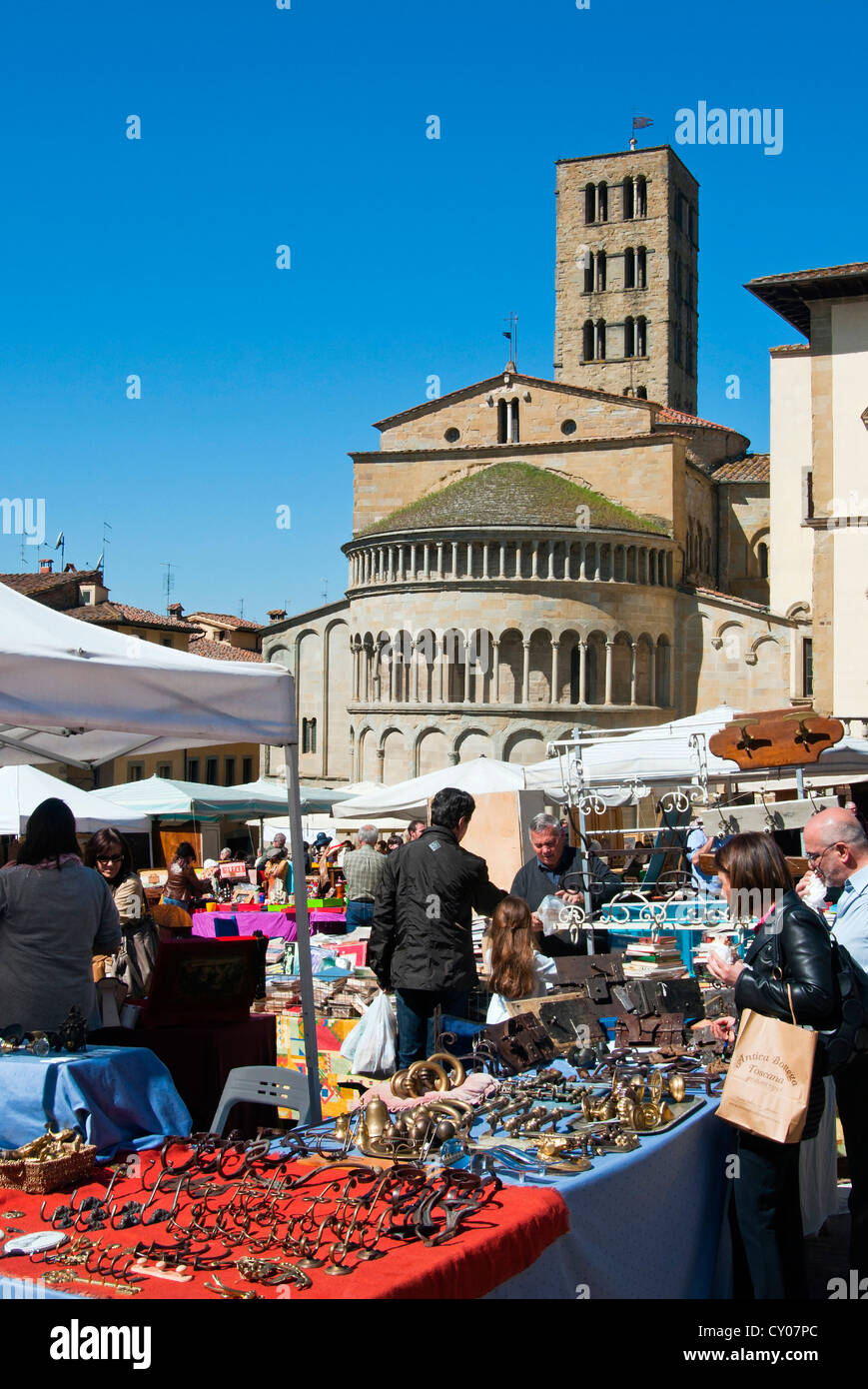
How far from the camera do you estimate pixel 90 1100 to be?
4.41 meters

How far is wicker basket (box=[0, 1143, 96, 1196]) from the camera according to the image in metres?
3.89

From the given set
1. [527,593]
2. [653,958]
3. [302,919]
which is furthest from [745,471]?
[302,919]

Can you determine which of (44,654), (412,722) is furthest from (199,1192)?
(412,722)

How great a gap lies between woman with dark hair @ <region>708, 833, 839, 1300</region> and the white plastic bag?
10.0 feet

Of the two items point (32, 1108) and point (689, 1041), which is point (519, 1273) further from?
point (689, 1041)

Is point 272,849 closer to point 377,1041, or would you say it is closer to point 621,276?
point 377,1041

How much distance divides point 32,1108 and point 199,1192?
3.02 ft

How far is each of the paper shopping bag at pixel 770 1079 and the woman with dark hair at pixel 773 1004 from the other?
81mm

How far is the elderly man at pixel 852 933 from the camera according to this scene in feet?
15.3

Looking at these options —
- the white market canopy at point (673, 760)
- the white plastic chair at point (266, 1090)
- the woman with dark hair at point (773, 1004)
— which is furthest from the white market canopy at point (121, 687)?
the white market canopy at point (673, 760)

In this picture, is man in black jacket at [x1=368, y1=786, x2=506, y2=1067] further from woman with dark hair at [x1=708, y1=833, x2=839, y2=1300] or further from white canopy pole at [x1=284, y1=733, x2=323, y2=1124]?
woman with dark hair at [x1=708, y1=833, x2=839, y2=1300]

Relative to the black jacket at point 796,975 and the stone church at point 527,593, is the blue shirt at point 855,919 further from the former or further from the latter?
the stone church at point 527,593

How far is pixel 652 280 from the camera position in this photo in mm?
59812
